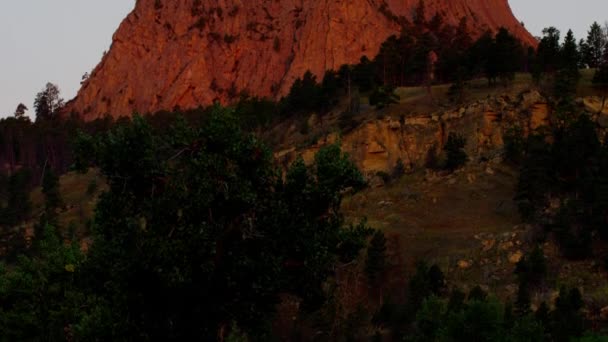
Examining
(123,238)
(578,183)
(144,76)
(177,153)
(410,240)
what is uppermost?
(144,76)

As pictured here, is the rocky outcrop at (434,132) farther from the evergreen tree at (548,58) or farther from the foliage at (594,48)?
the foliage at (594,48)

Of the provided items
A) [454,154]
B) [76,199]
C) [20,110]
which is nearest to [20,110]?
[20,110]

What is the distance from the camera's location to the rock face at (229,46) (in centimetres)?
10925

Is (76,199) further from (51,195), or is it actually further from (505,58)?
(505,58)

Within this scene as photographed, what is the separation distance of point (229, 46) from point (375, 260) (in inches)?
3244

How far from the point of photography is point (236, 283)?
14.1 meters

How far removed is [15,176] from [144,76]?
44.9 m

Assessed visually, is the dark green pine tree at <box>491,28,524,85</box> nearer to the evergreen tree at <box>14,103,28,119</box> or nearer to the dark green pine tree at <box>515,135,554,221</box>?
the dark green pine tree at <box>515,135,554,221</box>

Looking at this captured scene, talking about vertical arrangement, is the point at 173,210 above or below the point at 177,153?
below

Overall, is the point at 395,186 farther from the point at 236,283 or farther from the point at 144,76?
the point at 144,76

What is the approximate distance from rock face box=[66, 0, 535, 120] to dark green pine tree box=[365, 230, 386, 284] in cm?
6735

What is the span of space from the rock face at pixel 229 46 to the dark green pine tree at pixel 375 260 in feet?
221

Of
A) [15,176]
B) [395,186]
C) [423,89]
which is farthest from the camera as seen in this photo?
[15,176]

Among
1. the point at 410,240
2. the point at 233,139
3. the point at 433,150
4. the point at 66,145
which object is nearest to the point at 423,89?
the point at 433,150
